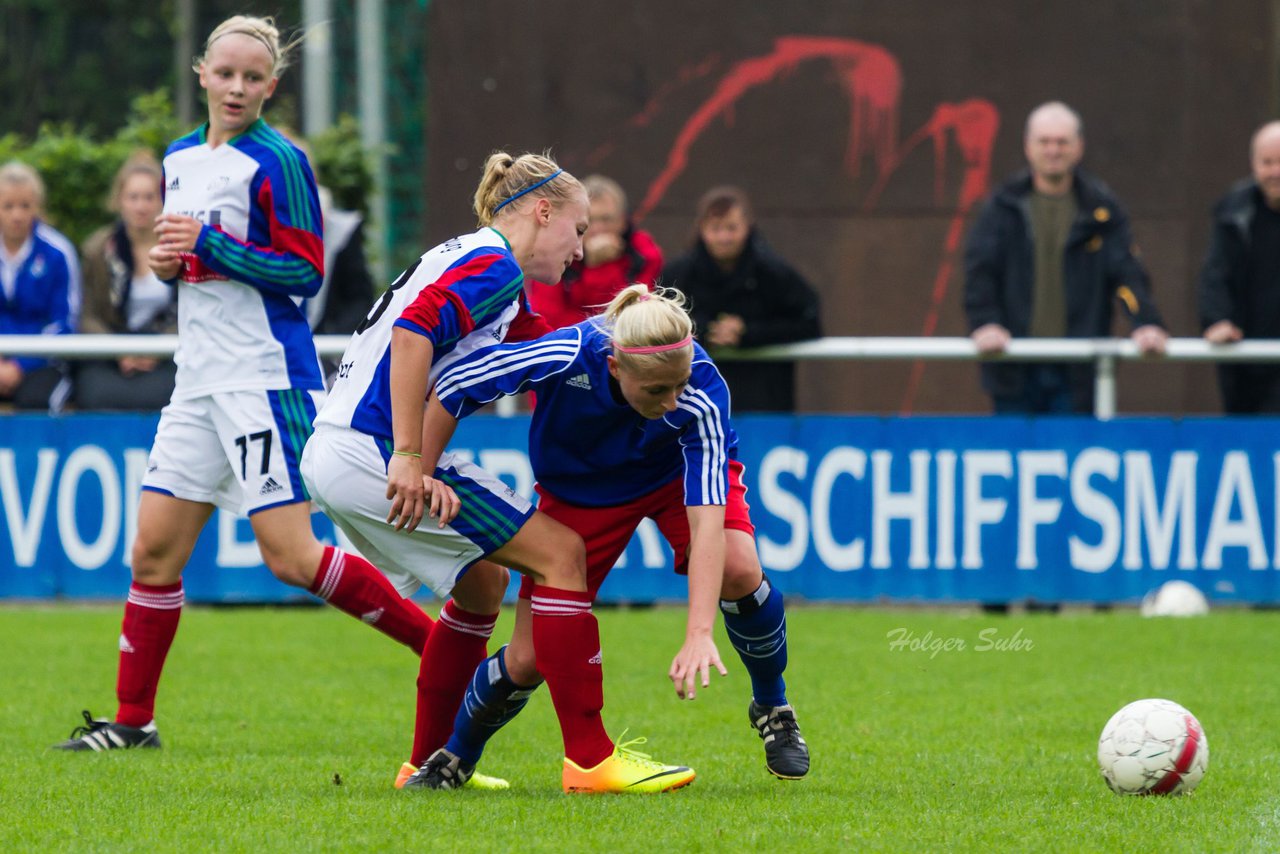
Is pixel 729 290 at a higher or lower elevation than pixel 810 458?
higher

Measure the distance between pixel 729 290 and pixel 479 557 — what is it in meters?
4.72

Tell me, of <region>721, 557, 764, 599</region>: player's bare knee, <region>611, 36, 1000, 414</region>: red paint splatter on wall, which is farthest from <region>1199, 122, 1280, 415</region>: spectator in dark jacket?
<region>721, 557, 764, 599</region>: player's bare knee

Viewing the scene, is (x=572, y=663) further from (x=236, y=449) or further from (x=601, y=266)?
(x=601, y=266)

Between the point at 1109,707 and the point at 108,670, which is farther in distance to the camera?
the point at 108,670

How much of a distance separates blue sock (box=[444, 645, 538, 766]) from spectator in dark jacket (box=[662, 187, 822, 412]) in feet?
14.4

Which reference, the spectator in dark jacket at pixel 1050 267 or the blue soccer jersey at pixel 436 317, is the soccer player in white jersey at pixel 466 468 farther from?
the spectator in dark jacket at pixel 1050 267

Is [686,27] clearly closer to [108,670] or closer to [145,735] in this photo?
[108,670]

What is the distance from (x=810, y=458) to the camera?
9406mm

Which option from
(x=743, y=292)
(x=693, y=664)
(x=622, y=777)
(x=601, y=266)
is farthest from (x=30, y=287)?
(x=693, y=664)

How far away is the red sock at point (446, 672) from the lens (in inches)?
213

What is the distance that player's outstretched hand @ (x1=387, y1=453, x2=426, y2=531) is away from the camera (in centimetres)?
491

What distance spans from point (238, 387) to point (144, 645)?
85 centimetres

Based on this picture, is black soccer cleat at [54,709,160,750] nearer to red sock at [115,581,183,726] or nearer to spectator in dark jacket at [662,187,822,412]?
red sock at [115,581,183,726]

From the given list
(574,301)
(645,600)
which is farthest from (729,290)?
(645,600)
